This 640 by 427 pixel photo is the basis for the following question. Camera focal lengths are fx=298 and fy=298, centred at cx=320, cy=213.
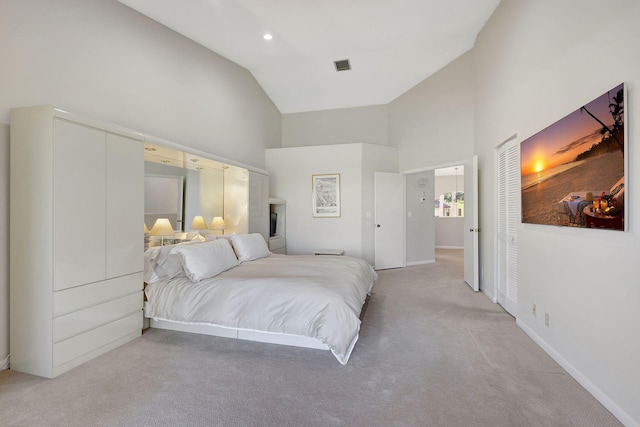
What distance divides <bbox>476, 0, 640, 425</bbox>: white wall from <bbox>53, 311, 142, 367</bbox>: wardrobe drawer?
11.6 ft

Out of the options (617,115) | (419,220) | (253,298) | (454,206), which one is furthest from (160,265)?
(454,206)

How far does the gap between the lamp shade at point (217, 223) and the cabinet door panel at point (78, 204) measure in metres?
1.87

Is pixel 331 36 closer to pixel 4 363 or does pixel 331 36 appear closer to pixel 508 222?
pixel 508 222

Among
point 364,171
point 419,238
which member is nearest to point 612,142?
point 364,171

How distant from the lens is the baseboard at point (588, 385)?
164 cm

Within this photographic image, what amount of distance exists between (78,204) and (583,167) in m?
3.60

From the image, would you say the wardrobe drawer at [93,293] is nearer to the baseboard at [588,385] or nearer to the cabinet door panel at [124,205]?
the cabinet door panel at [124,205]

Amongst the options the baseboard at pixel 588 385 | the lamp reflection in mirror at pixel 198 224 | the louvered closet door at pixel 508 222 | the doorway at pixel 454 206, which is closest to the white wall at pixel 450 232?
the doorway at pixel 454 206

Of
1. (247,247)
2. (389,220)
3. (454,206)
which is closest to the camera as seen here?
(247,247)

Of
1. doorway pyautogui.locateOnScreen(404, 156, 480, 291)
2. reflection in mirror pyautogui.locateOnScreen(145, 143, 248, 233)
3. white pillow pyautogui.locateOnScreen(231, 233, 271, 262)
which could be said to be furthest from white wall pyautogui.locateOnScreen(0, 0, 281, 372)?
doorway pyautogui.locateOnScreen(404, 156, 480, 291)

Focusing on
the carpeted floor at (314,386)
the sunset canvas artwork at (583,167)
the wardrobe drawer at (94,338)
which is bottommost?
the carpeted floor at (314,386)

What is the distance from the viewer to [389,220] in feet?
19.4

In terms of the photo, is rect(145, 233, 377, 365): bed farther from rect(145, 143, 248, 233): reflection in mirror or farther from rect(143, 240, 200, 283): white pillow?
rect(145, 143, 248, 233): reflection in mirror

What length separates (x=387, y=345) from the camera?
2.60 meters
